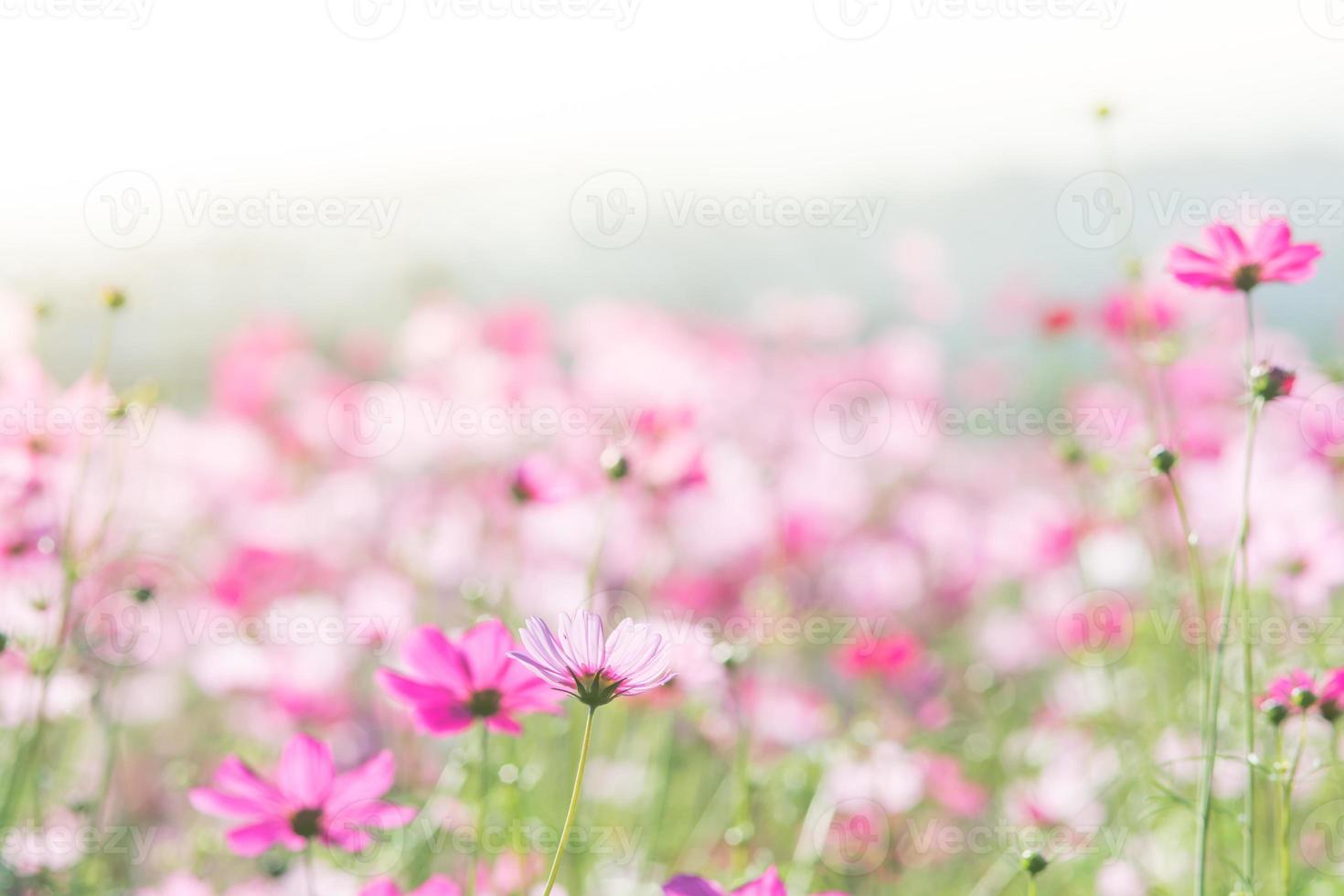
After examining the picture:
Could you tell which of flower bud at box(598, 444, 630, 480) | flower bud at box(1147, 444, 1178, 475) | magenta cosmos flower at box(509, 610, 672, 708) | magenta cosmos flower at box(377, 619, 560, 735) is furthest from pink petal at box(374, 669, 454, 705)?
flower bud at box(1147, 444, 1178, 475)

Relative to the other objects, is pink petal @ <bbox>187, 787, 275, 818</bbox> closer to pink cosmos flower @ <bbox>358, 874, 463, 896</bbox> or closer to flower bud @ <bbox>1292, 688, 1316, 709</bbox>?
pink cosmos flower @ <bbox>358, 874, 463, 896</bbox>

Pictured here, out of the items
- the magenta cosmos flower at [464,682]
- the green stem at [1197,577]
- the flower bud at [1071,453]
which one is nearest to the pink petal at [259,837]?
the magenta cosmos flower at [464,682]

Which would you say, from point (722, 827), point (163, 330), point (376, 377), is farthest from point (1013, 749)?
point (163, 330)

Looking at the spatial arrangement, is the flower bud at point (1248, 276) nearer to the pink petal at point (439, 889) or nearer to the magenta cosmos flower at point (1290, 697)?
the magenta cosmos flower at point (1290, 697)

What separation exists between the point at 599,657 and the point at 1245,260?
0.47 meters

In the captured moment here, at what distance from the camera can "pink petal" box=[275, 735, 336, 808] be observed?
2.12ft

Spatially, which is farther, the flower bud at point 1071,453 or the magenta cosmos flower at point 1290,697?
the flower bud at point 1071,453

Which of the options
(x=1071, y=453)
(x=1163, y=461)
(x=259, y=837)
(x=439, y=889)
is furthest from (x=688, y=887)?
(x=1071, y=453)

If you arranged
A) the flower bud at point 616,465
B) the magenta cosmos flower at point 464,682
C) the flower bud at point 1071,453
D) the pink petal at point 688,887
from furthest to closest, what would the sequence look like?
the flower bud at point 1071,453 → the flower bud at point 616,465 → the magenta cosmos flower at point 464,682 → the pink petal at point 688,887

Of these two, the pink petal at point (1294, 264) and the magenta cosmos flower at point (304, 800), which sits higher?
the pink petal at point (1294, 264)

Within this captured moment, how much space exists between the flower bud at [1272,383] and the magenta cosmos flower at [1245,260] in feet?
0.23

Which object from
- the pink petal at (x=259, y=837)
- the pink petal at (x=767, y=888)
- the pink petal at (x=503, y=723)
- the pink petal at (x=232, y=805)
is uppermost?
the pink petal at (x=503, y=723)

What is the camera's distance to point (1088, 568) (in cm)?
170

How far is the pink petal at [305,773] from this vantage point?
2.12 ft
